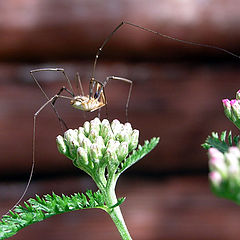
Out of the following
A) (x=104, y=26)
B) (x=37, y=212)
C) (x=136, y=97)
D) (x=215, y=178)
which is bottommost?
(x=215, y=178)

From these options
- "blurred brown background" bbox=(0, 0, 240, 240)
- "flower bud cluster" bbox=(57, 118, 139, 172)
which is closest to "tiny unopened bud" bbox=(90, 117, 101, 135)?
"flower bud cluster" bbox=(57, 118, 139, 172)

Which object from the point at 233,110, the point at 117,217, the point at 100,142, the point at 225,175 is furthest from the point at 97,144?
the point at 225,175

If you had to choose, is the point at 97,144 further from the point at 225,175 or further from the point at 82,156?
the point at 225,175

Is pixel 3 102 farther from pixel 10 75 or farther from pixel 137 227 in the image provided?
pixel 137 227

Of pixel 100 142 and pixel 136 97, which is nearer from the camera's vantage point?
pixel 100 142

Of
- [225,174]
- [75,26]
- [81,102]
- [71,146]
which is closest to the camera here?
[225,174]

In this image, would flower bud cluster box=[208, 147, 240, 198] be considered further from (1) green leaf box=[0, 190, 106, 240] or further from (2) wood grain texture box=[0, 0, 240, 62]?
(2) wood grain texture box=[0, 0, 240, 62]

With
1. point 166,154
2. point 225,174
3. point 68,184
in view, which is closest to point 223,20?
point 166,154
